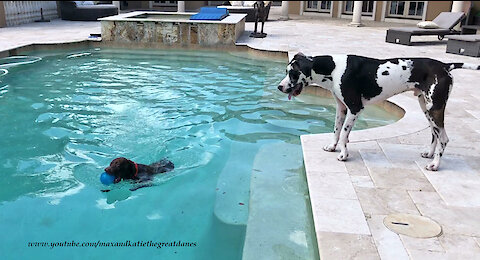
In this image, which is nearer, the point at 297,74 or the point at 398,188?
the point at 398,188

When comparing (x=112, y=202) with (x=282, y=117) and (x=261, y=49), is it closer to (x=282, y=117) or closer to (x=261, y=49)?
(x=282, y=117)

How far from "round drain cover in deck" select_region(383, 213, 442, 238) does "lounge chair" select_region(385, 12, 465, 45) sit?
38.4ft

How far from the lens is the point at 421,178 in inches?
169

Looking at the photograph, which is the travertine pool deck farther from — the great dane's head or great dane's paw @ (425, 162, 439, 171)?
the great dane's head

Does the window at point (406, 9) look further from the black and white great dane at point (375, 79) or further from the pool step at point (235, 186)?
the black and white great dane at point (375, 79)

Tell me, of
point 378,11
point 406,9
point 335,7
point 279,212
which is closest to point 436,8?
point 406,9

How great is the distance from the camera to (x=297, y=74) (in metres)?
4.33

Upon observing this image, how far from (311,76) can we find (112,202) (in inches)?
99.1

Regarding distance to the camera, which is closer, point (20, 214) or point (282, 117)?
point (20, 214)

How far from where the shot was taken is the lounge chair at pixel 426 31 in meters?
13.9

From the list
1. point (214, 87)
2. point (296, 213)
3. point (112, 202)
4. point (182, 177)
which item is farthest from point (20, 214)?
point (214, 87)

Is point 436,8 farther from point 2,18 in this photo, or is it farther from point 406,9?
point 2,18

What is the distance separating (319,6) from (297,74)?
22921mm

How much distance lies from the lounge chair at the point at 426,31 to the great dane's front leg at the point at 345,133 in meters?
10.6
